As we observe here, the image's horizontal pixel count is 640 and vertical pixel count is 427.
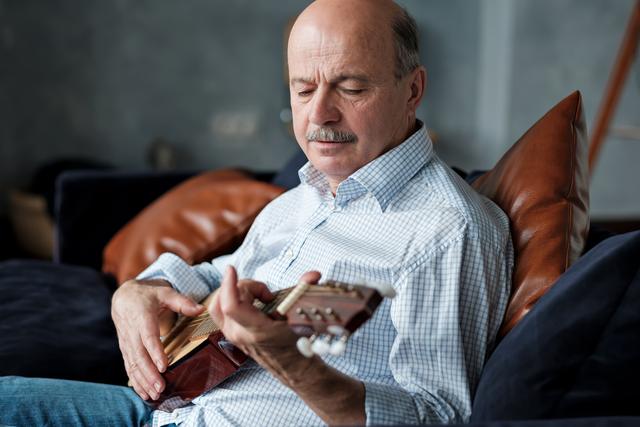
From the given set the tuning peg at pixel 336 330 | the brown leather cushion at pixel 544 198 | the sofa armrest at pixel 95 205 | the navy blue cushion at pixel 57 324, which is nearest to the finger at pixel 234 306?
the tuning peg at pixel 336 330

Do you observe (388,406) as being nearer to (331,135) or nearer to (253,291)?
(253,291)

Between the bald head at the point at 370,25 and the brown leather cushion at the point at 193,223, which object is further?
the brown leather cushion at the point at 193,223

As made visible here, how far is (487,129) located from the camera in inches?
192

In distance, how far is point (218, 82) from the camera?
16.0 feet

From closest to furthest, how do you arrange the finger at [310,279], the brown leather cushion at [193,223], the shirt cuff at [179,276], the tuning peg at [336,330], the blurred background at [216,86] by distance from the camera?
the tuning peg at [336,330] → the finger at [310,279] → the shirt cuff at [179,276] → the brown leather cushion at [193,223] → the blurred background at [216,86]

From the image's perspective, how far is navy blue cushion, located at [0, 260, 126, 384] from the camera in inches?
71.2

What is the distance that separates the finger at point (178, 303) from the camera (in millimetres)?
1497

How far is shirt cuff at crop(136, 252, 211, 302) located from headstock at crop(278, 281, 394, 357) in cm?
71

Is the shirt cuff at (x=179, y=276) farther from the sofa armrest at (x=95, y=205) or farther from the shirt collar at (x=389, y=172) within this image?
the sofa armrest at (x=95, y=205)

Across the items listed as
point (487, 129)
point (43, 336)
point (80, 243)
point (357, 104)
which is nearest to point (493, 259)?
point (357, 104)

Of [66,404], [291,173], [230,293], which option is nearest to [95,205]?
[291,173]

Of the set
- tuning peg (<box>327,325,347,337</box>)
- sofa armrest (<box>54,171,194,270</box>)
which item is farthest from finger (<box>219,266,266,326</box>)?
sofa armrest (<box>54,171,194,270</box>)

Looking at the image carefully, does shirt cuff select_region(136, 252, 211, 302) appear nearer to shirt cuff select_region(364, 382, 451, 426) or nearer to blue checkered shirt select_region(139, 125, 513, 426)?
blue checkered shirt select_region(139, 125, 513, 426)

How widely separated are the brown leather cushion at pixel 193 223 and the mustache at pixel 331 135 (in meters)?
0.89
